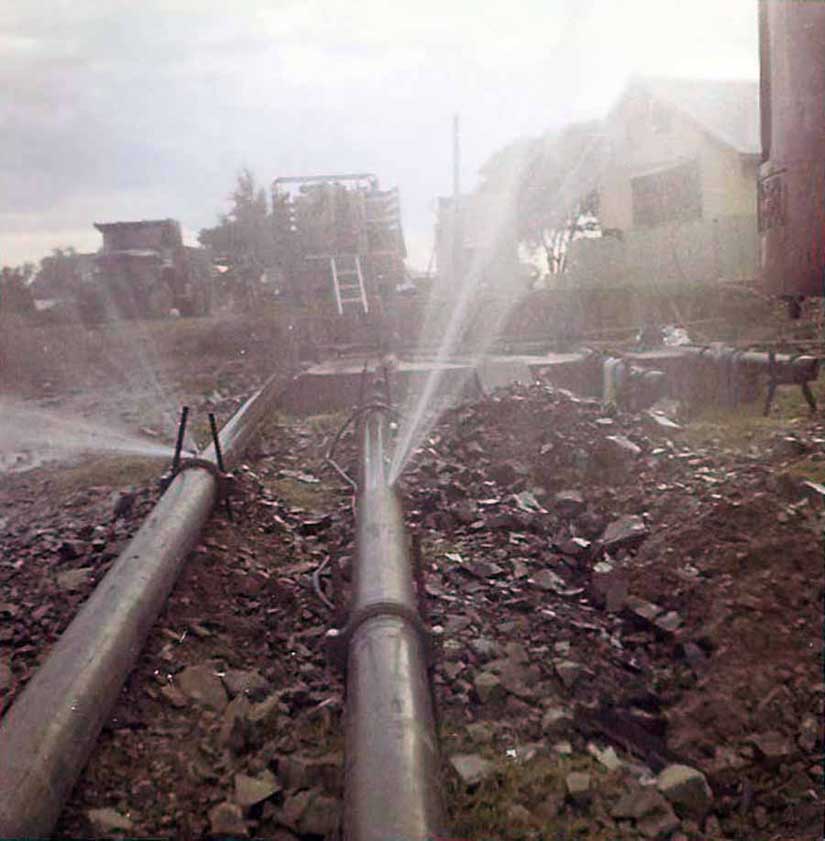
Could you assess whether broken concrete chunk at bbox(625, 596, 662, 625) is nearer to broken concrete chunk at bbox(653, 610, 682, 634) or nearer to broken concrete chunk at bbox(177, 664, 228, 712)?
broken concrete chunk at bbox(653, 610, 682, 634)

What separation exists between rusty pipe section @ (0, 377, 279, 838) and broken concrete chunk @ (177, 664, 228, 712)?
0.72 ft

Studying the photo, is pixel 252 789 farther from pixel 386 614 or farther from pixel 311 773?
pixel 386 614

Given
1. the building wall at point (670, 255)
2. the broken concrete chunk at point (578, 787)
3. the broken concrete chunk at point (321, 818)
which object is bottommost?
the broken concrete chunk at point (578, 787)

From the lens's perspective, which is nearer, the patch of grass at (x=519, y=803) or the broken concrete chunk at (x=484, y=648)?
the patch of grass at (x=519, y=803)

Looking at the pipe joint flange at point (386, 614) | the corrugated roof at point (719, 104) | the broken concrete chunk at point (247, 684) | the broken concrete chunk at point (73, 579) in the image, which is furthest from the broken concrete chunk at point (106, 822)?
the corrugated roof at point (719, 104)

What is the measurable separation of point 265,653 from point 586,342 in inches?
463

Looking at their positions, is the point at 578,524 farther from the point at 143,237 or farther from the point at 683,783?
the point at 143,237

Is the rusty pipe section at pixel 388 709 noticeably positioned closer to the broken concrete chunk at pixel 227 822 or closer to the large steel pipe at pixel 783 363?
the broken concrete chunk at pixel 227 822

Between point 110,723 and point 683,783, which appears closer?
point 683,783

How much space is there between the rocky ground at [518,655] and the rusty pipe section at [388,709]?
249 millimetres

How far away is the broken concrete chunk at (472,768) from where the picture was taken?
270 centimetres

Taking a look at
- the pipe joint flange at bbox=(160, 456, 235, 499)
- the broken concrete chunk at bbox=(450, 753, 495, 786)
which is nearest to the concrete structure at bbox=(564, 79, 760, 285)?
the pipe joint flange at bbox=(160, 456, 235, 499)

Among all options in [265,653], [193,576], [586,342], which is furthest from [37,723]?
[586,342]

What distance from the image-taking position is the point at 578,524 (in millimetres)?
4969
